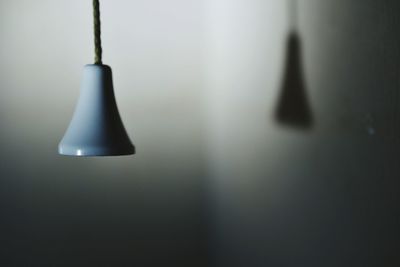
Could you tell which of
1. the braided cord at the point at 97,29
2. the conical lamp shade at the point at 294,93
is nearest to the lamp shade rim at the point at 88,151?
the braided cord at the point at 97,29

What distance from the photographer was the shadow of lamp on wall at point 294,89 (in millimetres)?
843

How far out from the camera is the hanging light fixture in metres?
0.64

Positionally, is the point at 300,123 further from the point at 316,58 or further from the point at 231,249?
the point at 231,249

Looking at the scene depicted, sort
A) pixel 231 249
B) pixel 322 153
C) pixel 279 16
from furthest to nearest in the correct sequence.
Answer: pixel 231 249, pixel 279 16, pixel 322 153

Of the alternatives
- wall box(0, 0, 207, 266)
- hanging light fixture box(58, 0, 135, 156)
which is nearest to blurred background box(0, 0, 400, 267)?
wall box(0, 0, 207, 266)

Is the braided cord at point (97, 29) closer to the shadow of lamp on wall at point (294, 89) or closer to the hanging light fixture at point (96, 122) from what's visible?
the hanging light fixture at point (96, 122)

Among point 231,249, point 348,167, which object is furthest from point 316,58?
point 231,249

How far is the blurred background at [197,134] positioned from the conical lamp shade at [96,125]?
1.17 feet

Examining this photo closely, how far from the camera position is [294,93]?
2.84ft

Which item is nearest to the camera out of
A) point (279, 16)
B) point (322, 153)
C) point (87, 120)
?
point (87, 120)

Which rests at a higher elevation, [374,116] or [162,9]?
[162,9]

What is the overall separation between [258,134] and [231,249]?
28cm

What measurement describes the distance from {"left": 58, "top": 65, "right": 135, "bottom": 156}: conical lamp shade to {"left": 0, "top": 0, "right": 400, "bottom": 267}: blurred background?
357mm

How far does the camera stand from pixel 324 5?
810 mm
